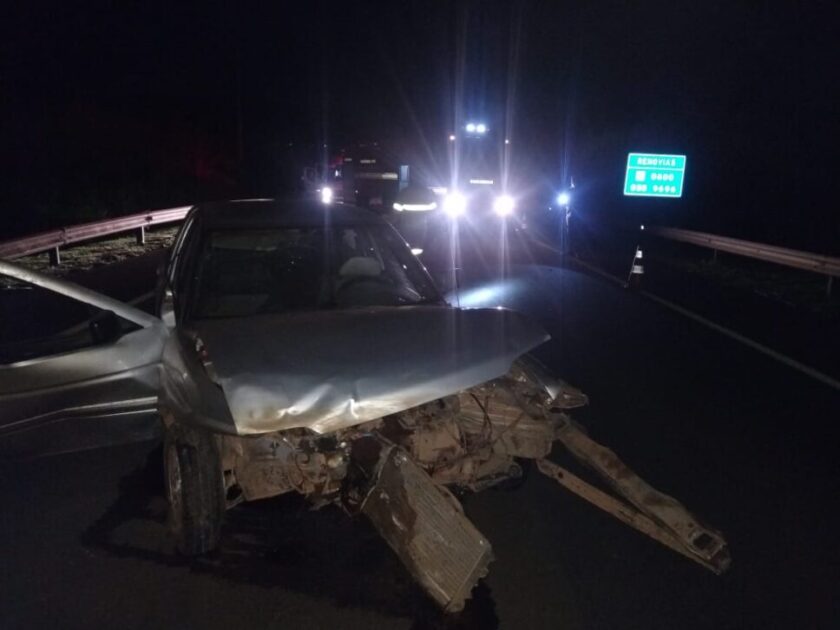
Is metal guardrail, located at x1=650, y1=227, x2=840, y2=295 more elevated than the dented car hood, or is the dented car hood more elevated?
the dented car hood

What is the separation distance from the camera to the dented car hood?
4234 mm

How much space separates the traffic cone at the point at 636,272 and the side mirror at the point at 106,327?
12019 mm

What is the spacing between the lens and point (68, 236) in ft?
59.8

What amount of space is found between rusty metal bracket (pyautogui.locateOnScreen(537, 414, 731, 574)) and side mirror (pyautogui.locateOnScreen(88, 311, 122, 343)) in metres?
2.62

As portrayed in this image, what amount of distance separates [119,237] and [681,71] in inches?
1610

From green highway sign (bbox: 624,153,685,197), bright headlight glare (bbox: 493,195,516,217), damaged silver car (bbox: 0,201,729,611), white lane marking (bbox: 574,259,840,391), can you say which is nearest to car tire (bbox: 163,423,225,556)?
A: damaged silver car (bbox: 0,201,729,611)

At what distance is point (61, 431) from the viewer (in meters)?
5.38

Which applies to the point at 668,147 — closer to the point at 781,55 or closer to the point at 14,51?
the point at 781,55

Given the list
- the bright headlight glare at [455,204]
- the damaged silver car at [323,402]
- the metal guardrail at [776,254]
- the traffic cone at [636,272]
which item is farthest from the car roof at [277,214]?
the bright headlight glare at [455,204]

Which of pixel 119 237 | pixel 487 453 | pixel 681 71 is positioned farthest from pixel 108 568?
pixel 681 71

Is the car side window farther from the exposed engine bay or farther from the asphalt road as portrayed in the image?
the exposed engine bay

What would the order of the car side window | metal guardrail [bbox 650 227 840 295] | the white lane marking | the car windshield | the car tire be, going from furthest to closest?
metal guardrail [bbox 650 227 840 295] → the white lane marking → the car windshield → the car side window → the car tire

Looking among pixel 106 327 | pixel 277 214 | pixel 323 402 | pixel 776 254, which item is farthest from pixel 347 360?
pixel 776 254

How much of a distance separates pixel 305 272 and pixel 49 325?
171cm
